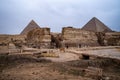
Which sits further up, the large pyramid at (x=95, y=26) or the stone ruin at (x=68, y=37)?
the large pyramid at (x=95, y=26)

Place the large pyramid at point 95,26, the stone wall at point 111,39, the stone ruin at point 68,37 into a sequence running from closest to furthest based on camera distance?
the stone ruin at point 68,37, the large pyramid at point 95,26, the stone wall at point 111,39

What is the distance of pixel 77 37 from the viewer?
142ft

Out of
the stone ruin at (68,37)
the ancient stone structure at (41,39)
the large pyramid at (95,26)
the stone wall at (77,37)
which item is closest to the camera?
the ancient stone structure at (41,39)

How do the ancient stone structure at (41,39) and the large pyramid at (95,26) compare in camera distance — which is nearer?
the ancient stone structure at (41,39)

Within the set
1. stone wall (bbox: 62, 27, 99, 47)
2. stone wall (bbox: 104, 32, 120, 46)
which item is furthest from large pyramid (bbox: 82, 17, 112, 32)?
stone wall (bbox: 104, 32, 120, 46)

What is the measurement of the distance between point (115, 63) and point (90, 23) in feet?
120

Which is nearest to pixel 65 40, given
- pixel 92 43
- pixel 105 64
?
pixel 92 43

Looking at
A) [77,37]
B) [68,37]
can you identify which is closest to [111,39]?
[77,37]

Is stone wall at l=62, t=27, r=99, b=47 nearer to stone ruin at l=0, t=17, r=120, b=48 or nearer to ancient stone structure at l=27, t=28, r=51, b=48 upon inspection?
stone ruin at l=0, t=17, r=120, b=48

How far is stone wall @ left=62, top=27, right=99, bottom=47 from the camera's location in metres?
40.8

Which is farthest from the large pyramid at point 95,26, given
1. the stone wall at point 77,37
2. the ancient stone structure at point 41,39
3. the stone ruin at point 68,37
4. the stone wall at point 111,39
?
the ancient stone structure at point 41,39

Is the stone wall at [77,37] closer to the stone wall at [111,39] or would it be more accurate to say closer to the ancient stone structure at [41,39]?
the stone wall at [111,39]

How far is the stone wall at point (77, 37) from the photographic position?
40.8m

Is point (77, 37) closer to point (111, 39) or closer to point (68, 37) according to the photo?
point (68, 37)
